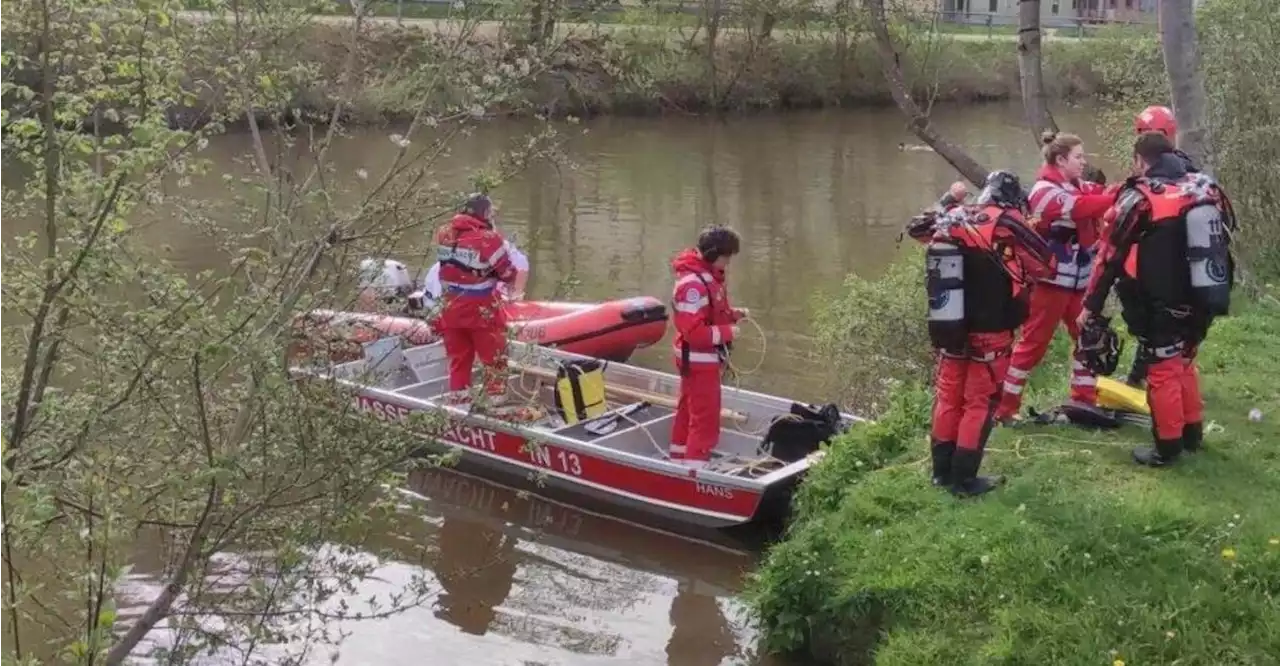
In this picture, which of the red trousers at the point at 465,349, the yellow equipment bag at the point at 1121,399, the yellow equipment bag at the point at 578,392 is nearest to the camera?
the yellow equipment bag at the point at 1121,399

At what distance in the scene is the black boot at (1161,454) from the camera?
6.03m

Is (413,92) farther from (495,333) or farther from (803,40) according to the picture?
(803,40)

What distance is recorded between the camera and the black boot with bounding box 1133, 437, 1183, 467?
19.8 feet

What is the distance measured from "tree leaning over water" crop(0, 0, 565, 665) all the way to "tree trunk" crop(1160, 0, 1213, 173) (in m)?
5.53

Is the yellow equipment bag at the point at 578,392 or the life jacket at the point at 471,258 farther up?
the life jacket at the point at 471,258

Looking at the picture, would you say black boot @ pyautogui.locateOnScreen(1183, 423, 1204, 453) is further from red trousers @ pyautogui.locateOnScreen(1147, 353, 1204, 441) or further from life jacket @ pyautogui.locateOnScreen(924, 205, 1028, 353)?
life jacket @ pyautogui.locateOnScreen(924, 205, 1028, 353)

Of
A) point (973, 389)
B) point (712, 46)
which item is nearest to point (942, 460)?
point (973, 389)

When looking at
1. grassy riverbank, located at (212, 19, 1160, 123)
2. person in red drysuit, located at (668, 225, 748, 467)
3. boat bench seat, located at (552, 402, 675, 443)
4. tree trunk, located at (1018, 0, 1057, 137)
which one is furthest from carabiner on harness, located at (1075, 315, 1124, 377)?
grassy riverbank, located at (212, 19, 1160, 123)

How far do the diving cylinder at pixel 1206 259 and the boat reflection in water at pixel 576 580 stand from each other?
2754 mm

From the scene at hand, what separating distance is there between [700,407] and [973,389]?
225cm

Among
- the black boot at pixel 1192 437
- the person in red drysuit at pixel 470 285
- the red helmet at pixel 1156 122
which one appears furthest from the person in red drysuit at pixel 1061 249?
the person in red drysuit at pixel 470 285

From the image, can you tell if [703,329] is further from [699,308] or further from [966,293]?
[966,293]

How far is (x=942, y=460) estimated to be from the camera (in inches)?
239

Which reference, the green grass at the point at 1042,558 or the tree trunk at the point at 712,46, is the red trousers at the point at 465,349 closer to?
the green grass at the point at 1042,558
